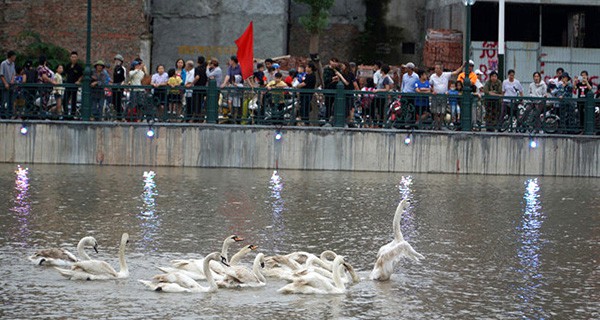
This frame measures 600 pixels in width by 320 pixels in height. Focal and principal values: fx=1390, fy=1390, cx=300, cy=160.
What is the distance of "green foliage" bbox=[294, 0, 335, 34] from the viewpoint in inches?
1635

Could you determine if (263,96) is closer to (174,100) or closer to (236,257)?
(174,100)

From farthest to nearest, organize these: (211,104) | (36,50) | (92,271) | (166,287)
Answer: (36,50) < (211,104) < (92,271) < (166,287)

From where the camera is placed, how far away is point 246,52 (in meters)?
31.5

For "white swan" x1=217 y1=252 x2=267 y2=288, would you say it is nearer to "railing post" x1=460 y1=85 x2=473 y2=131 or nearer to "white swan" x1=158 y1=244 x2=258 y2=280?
"white swan" x1=158 y1=244 x2=258 y2=280

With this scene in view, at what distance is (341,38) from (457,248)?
27.6 m

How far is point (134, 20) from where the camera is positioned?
134 ft

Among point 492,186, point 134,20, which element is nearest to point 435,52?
point 134,20

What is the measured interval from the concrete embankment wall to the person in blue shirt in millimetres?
758

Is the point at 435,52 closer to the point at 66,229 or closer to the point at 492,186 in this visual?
the point at 492,186

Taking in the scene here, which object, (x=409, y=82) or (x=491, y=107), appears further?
(x=409, y=82)

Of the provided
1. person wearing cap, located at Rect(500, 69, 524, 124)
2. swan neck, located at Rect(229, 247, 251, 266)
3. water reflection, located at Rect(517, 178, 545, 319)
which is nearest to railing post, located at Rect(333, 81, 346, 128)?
person wearing cap, located at Rect(500, 69, 524, 124)

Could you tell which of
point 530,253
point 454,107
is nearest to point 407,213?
point 530,253

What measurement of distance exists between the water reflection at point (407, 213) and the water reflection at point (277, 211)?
1657 mm

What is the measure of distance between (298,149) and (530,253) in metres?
12.0
